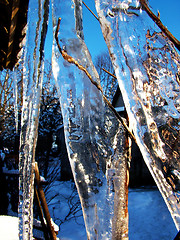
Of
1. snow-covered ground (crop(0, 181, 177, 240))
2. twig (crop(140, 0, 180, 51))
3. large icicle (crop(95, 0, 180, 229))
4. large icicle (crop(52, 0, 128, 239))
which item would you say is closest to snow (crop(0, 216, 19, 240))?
large icicle (crop(52, 0, 128, 239))

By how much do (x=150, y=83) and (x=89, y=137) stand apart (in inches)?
11.4

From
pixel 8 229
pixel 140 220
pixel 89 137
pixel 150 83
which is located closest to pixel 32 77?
pixel 89 137

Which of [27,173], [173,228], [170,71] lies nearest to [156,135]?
[170,71]

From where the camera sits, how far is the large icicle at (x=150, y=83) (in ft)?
1.64

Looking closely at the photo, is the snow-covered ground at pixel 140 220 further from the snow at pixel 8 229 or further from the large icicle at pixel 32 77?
the large icicle at pixel 32 77

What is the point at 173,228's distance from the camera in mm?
4934

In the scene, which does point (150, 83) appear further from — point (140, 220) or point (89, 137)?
point (140, 220)

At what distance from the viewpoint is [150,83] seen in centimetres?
54

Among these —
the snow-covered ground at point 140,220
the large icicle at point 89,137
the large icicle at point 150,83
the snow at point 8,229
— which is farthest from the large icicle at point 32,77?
the snow-covered ground at point 140,220

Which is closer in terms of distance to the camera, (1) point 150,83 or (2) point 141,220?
(1) point 150,83

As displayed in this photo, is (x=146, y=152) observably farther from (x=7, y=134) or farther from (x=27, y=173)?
(x=7, y=134)

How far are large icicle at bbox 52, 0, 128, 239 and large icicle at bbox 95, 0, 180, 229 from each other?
154 mm

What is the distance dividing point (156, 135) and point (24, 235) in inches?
40.5

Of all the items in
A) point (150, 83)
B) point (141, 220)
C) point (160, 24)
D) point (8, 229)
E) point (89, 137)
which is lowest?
point (141, 220)
